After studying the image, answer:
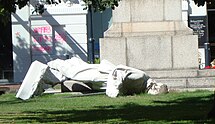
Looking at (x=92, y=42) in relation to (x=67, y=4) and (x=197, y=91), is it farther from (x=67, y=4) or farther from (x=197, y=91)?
(x=197, y=91)

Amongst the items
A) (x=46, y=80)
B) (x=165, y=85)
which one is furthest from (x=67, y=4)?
(x=165, y=85)

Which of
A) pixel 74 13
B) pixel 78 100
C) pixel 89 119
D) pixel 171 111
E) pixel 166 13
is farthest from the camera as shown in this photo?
pixel 74 13

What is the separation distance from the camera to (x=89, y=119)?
1309 cm

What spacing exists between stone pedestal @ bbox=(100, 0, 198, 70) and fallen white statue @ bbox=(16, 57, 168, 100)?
2.35ft

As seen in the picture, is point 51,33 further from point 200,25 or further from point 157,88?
point 157,88

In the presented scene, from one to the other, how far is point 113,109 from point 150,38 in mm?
5948

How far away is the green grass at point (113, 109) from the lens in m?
12.9

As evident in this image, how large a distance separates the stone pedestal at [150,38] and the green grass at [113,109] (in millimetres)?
1789

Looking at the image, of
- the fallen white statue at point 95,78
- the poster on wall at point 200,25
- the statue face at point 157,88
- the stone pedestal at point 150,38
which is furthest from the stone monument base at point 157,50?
the poster on wall at point 200,25

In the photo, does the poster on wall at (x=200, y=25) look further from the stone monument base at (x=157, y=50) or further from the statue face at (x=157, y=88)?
the statue face at (x=157, y=88)

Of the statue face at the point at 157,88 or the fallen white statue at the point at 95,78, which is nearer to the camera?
the fallen white statue at the point at 95,78

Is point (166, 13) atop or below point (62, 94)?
atop

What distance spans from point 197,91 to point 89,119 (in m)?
7.50

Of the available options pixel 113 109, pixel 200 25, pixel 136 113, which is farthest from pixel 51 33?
pixel 136 113
